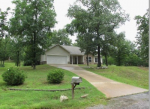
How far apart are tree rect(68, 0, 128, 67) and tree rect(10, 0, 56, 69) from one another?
3756mm

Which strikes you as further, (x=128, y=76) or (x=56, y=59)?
(x=56, y=59)

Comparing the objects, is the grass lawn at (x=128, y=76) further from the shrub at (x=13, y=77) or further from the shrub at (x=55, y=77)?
the shrub at (x=13, y=77)

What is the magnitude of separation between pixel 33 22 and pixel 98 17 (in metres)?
8.71

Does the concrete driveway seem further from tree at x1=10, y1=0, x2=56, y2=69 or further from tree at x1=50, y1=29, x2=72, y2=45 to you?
tree at x1=50, y1=29, x2=72, y2=45

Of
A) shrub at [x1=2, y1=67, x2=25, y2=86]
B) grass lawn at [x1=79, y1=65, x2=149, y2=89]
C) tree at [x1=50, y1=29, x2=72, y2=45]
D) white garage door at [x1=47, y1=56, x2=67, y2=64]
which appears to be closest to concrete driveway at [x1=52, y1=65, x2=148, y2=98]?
grass lawn at [x1=79, y1=65, x2=149, y2=89]

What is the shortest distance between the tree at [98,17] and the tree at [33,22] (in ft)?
12.3

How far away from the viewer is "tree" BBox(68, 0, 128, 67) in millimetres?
18656

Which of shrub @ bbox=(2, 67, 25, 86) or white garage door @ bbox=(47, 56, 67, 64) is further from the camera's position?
white garage door @ bbox=(47, 56, 67, 64)

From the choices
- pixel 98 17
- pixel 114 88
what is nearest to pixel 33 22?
pixel 98 17

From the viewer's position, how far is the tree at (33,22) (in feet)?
56.5

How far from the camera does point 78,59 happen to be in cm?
3162

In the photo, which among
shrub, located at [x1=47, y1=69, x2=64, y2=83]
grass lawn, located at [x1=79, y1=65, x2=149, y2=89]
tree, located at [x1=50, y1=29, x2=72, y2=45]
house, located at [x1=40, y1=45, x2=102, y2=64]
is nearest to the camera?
shrub, located at [x1=47, y1=69, x2=64, y2=83]

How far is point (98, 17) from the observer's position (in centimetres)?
1881

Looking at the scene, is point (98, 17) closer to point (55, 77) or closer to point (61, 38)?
point (55, 77)
